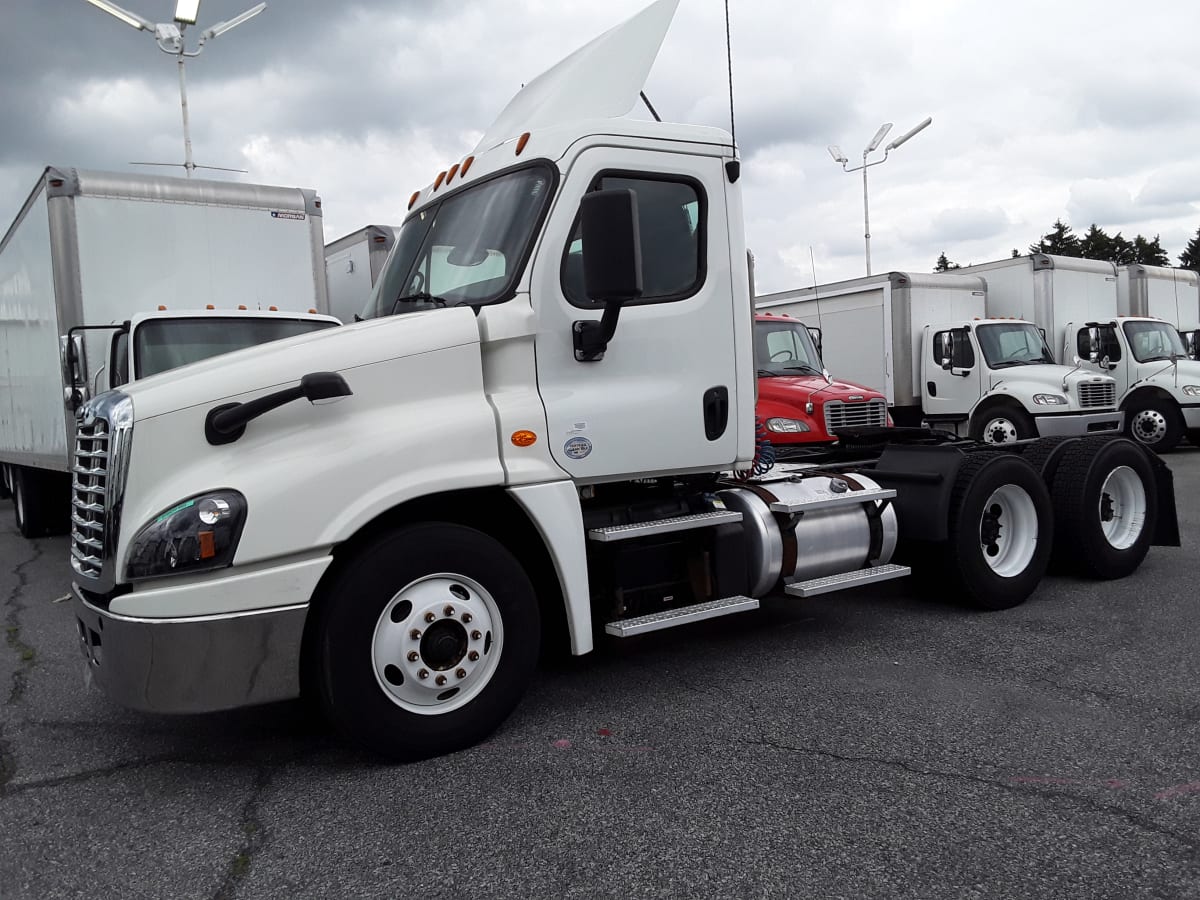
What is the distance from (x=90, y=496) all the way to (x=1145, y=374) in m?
16.9

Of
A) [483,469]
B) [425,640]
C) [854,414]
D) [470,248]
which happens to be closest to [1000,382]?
[854,414]

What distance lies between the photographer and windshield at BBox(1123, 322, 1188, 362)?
53.7ft

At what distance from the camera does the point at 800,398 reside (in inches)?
378

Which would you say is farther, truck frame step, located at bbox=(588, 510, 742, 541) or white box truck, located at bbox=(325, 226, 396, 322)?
white box truck, located at bbox=(325, 226, 396, 322)

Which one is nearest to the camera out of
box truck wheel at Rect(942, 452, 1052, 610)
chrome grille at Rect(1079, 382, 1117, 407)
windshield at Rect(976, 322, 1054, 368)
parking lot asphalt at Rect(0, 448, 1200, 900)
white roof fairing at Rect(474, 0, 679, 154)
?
parking lot asphalt at Rect(0, 448, 1200, 900)

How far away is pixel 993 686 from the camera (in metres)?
4.47

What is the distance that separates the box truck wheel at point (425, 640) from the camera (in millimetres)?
3562

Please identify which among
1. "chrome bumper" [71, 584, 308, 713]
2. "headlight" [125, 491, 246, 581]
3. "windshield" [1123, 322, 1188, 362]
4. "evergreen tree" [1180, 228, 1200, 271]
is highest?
"evergreen tree" [1180, 228, 1200, 271]

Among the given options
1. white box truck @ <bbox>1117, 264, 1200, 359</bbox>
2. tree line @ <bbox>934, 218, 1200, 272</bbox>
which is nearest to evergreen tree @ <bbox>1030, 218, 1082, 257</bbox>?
tree line @ <bbox>934, 218, 1200, 272</bbox>

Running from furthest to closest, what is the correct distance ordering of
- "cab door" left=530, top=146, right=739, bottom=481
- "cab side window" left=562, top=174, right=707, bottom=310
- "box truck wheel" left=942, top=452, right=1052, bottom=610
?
"box truck wheel" left=942, top=452, right=1052, bottom=610
"cab side window" left=562, top=174, right=707, bottom=310
"cab door" left=530, top=146, right=739, bottom=481

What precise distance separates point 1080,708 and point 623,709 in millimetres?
2013

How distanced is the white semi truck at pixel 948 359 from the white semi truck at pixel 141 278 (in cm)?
849

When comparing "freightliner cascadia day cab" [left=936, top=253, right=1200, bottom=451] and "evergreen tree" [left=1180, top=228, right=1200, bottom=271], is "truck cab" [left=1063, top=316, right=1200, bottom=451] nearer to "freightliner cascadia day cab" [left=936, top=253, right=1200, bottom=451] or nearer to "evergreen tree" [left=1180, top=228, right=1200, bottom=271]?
"freightliner cascadia day cab" [left=936, top=253, right=1200, bottom=451]

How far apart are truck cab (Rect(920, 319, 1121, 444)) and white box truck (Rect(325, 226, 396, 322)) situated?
985 cm
